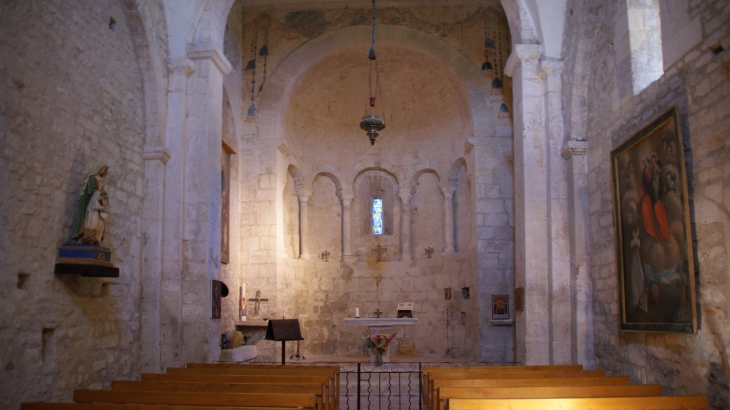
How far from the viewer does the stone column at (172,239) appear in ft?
28.4

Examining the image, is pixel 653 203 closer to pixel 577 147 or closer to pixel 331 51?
pixel 577 147

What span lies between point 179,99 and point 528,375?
6.14 m

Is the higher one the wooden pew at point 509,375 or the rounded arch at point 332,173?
the rounded arch at point 332,173

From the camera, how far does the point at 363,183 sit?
16.1m

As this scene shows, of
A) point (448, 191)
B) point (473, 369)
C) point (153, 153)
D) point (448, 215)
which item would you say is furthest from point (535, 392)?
point (448, 191)

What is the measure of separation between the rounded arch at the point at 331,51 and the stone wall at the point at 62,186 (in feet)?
17.6

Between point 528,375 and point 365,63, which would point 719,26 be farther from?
point 365,63

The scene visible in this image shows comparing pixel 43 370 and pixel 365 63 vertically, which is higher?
pixel 365 63

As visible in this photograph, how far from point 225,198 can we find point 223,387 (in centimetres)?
714

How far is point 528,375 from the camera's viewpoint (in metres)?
6.56

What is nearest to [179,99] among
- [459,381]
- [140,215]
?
[140,215]

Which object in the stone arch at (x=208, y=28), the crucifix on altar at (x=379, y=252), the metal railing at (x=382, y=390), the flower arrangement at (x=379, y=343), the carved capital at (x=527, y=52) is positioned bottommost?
the metal railing at (x=382, y=390)

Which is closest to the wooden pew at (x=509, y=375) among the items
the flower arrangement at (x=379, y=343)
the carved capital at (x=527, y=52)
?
the carved capital at (x=527, y=52)

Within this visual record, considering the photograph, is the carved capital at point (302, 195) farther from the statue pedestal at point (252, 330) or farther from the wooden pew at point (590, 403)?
the wooden pew at point (590, 403)
